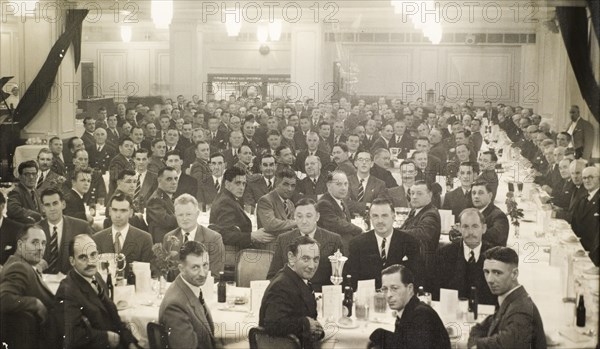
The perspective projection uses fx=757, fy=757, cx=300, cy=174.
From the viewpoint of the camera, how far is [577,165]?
434 centimetres

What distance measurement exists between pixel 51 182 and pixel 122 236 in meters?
0.64

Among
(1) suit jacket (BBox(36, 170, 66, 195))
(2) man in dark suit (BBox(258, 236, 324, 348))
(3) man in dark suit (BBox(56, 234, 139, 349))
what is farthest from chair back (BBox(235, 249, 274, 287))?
(1) suit jacket (BBox(36, 170, 66, 195))

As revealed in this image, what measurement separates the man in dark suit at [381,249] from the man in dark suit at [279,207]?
1.43ft

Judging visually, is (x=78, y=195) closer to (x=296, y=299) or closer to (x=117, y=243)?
(x=117, y=243)

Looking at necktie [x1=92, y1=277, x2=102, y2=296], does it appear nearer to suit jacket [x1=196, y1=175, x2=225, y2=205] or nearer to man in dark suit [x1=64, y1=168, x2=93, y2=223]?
man in dark suit [x1=64, y1=168, x2=93, y2=223]

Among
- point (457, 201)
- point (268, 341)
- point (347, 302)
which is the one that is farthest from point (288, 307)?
point (457, 201)

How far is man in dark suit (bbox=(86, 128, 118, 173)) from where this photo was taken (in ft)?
16.2

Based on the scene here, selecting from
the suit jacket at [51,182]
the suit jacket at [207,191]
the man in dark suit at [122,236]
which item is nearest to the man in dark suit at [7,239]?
the suit jacket at [51,182]

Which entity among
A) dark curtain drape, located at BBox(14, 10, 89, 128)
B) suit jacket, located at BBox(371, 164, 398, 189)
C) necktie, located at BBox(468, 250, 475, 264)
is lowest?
necktie, located at BBox(468, 250, 475, 264)

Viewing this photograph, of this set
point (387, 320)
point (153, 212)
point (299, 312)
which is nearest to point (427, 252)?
point (387, 320)

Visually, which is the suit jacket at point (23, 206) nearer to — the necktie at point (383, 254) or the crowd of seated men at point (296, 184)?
the crowd of seated men at point (296, 184)

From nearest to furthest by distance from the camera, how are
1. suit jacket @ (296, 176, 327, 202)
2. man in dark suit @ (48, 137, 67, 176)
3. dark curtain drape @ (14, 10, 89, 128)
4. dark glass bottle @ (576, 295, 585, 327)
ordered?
dark glass bottle @ (576, 295, 585, 327), suit jacket @ (296, 176, 327, 202), dark curtain drape @ (14, 10, 89, 128), man in dark suit @ (48, 137, 67, 176)

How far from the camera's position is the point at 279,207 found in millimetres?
4680

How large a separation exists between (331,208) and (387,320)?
748 mm
